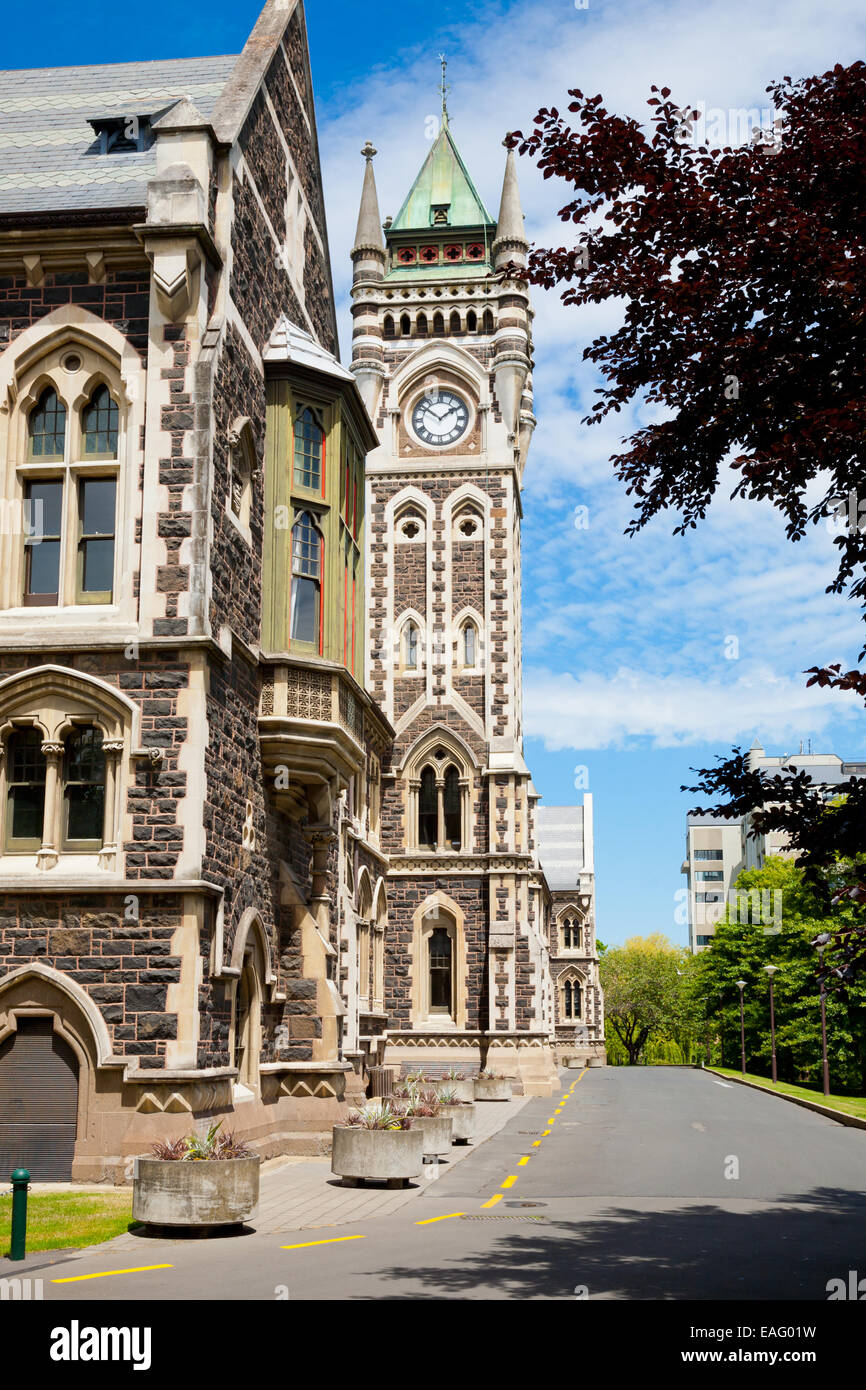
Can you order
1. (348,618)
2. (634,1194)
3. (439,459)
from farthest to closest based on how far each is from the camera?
1. (439,459)
2. (348,618)
3. (634,1194)

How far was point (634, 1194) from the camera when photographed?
17.1m

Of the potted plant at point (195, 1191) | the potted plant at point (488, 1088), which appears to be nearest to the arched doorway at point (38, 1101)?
the potted plant at point (195, 1191)

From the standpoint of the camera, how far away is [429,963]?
142ft

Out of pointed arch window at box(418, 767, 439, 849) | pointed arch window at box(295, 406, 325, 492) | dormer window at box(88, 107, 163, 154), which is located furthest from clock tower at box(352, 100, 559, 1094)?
dormer window at box(88, 107, 163, 154)

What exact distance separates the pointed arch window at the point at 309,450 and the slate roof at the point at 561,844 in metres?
69.9

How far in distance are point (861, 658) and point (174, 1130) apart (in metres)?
10.1

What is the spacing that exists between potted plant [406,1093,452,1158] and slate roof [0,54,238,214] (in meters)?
13.6

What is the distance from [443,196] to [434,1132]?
41.7 meters

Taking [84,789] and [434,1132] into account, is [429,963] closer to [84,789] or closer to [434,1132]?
[434,1132]

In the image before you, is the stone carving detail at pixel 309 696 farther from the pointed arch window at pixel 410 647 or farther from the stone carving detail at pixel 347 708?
the pointed arch window at pixel 410 647

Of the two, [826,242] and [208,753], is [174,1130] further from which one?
[826,242]

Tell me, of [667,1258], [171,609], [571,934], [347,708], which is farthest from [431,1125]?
[571,934]

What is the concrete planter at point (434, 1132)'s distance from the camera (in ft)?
67.1

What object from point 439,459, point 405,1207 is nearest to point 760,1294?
point 405,1207
